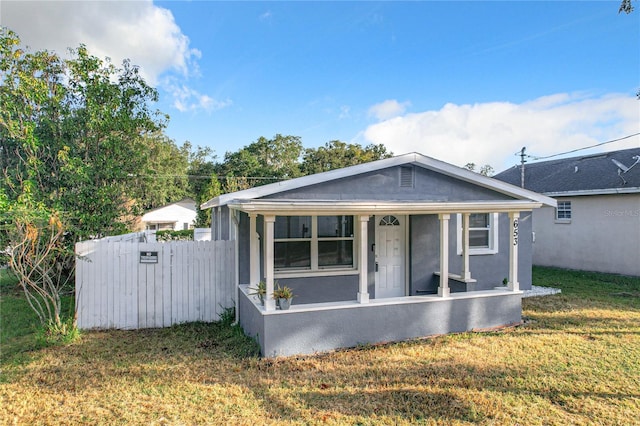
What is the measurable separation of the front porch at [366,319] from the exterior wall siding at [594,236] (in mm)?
8980

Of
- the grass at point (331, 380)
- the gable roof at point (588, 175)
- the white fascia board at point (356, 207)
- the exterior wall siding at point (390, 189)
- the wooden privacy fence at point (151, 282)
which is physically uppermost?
the gable roof at point (588, 175)

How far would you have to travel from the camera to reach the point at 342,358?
5512mm

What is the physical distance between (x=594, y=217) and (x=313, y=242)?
40.7 feet

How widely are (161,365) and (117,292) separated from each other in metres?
2.59

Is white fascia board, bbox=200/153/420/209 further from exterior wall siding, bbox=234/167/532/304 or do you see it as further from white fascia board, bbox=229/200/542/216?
white fascia board, bbox=229/200/542/216

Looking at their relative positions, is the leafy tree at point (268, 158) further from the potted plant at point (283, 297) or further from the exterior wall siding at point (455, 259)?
the potted plant at point (283, 297)

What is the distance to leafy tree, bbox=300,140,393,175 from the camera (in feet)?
122

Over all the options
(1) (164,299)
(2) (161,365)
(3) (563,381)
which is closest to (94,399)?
(2) (161,365)

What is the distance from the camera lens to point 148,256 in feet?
23.5

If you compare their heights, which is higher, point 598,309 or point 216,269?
point 216,269

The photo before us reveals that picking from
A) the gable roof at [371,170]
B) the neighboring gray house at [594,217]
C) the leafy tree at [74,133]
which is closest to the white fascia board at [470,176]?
the gable roof at [371,170]

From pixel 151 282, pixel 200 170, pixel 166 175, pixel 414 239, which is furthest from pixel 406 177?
pixel 200 170

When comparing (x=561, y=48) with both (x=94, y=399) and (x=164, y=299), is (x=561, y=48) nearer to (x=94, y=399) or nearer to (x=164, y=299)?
(x=164, y=299)

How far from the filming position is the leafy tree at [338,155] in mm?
37281
